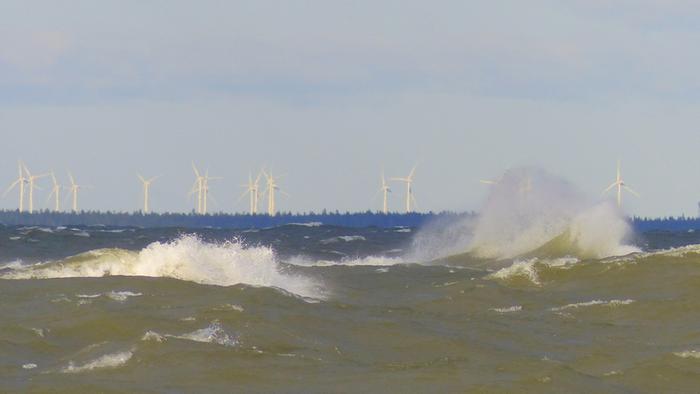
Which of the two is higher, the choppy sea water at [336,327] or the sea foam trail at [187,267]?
the sea foam trail at [187,267]

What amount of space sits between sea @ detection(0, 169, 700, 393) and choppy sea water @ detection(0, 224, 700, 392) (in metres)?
0.04

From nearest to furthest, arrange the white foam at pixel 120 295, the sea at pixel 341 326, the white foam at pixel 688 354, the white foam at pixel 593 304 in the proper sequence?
the sea at pixel 341 326
the white foam at pixel 688 354
the white foam at pixel 120 295
the white foam at pixel 593 304

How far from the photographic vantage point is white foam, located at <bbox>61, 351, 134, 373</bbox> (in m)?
13.9

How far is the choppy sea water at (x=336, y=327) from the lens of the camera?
543 inches

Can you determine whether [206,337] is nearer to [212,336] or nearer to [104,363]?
[212,336]

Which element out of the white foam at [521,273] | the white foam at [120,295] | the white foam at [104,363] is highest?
the white foam at [521,273]

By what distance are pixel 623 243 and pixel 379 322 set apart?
93.7 feet

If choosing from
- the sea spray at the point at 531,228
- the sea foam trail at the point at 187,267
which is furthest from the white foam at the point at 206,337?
the sea spray at the point at 531,228

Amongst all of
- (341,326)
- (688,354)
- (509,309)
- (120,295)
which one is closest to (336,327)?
(341,326)

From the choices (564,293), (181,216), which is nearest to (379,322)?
(564,293)

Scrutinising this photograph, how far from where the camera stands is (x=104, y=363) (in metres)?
14.2

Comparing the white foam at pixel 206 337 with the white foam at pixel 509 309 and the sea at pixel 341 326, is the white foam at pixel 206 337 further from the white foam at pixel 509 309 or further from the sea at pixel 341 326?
the white foam at pixel 509 309

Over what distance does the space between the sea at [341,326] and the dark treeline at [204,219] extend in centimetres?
7898

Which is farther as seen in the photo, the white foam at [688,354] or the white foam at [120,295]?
the white foam at [120,295]
